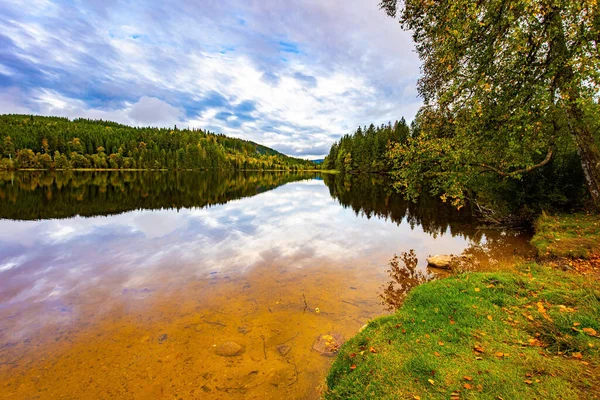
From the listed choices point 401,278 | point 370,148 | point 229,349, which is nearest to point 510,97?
point 401,278

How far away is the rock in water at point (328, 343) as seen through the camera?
7.20 m

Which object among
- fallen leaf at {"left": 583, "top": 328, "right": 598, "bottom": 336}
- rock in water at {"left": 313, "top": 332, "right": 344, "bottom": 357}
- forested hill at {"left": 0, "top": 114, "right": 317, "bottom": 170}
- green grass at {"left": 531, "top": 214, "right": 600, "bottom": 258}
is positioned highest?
forested hill at {"left": 0, "top": 114, "right": 317, "bottom": 170}

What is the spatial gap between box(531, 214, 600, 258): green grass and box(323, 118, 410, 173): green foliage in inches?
2759

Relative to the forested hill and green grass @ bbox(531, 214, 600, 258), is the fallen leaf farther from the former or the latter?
the forested hill

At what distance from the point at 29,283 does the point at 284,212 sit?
21297 mm

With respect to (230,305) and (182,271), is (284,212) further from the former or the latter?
(230,305)

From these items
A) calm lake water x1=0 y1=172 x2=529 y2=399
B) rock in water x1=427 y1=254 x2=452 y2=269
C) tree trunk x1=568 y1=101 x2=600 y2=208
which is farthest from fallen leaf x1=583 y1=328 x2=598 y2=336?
tree trunk x1=568 y1=101 x2=600 y2=208

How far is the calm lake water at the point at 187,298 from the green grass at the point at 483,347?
1.55 meters

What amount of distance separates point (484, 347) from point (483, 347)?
0.02 m

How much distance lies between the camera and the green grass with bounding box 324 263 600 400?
4.45m

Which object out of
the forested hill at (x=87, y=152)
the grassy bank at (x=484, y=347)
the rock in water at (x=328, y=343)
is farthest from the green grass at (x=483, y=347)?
the forested hill at (x=87, y=152)

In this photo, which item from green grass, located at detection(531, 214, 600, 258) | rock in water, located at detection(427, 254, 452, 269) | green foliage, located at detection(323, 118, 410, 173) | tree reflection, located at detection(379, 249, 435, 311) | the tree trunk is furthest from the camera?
green foliage, located at detection(323, 118, 410, 173)

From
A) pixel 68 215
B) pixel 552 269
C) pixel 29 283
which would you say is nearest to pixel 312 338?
pixel 552 269

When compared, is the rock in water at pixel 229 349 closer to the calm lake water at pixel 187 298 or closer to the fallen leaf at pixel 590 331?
the calm lake water at pixel 187 298
